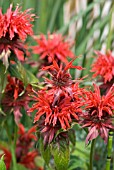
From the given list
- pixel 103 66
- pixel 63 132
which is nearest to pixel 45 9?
pixel 103 66

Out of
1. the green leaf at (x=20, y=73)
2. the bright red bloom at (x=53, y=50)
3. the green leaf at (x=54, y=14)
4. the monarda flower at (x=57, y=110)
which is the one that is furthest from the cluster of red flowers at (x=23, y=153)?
the green leaf at (x=54, y=14)

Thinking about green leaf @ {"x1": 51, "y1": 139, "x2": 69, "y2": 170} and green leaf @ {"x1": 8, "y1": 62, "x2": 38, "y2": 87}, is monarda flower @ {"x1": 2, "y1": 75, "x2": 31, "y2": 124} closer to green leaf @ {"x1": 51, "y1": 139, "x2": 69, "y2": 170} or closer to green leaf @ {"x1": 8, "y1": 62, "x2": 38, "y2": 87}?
green leaf @ {"x1": 8, "y1": 62, "x2": 38, "y2": 87}

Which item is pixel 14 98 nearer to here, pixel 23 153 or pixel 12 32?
pixel 12 32

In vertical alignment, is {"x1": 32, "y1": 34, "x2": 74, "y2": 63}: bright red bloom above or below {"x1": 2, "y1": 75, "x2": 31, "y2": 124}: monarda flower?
above

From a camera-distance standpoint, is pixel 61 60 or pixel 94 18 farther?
pixel 94 18

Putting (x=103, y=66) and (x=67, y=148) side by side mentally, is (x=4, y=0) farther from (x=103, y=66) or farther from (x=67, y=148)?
(x=67, y=148)

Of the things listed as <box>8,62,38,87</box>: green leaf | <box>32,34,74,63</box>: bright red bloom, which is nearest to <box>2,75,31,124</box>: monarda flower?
<box>8,62,38,87</box>: green leaf

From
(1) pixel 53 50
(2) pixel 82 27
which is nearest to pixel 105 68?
(1) pixel 53 50

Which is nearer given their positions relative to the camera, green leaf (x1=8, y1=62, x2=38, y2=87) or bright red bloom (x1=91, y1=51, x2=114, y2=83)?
green leaf (x1=8, y1=62, x2=38, y2=87)

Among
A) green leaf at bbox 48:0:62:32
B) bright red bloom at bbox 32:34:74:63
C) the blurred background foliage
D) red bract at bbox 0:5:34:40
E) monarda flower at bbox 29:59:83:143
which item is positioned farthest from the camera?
green leaf at bbox 48:0:62:32
